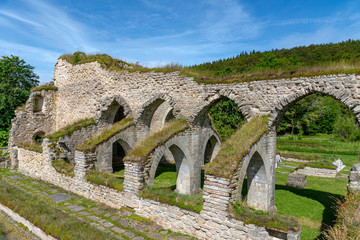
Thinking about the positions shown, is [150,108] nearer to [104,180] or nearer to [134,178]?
[104,180]

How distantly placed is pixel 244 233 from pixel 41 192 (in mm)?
8915

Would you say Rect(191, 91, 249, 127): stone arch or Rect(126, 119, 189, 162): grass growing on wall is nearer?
Rect(126, 119, 189, 162): grass growing on wall

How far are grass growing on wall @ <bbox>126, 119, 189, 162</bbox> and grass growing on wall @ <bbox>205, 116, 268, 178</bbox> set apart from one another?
259cm

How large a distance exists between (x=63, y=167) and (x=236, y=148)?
8.51 meters

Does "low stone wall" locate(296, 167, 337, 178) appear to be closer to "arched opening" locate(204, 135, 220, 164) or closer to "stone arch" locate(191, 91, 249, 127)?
"arched opening" locate(204, 135, 220, 164)

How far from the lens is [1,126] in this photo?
2169cm

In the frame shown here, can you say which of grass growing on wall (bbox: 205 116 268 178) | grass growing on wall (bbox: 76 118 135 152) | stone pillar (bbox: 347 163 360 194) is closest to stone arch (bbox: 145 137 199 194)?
grass growing on wall (bbox: 76 118 135 152)

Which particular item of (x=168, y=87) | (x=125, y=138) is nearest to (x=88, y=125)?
(x=125, y=138)

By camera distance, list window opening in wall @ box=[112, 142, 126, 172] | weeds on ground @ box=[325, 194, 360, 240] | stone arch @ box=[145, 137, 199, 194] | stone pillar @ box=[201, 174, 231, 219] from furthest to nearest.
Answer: window opening in wall @ box=[112, 142, 126, 172] < stone arch @ box=[145, 137, 199, 194] < stone pillar @ box=[201, 174, 231, 219] < weeds on ground @ box=[325, 194, 360, 240]

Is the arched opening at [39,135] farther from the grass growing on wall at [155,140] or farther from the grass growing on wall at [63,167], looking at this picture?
the grass growing on wall at [155,140]

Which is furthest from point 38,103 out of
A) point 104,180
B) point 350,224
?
point 350,224

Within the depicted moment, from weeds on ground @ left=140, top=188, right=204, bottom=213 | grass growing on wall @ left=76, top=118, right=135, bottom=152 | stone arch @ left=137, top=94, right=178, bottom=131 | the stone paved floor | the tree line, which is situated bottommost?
the stone paved floor

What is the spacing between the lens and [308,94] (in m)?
7.88

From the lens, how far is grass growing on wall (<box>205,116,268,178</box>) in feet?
21.2
